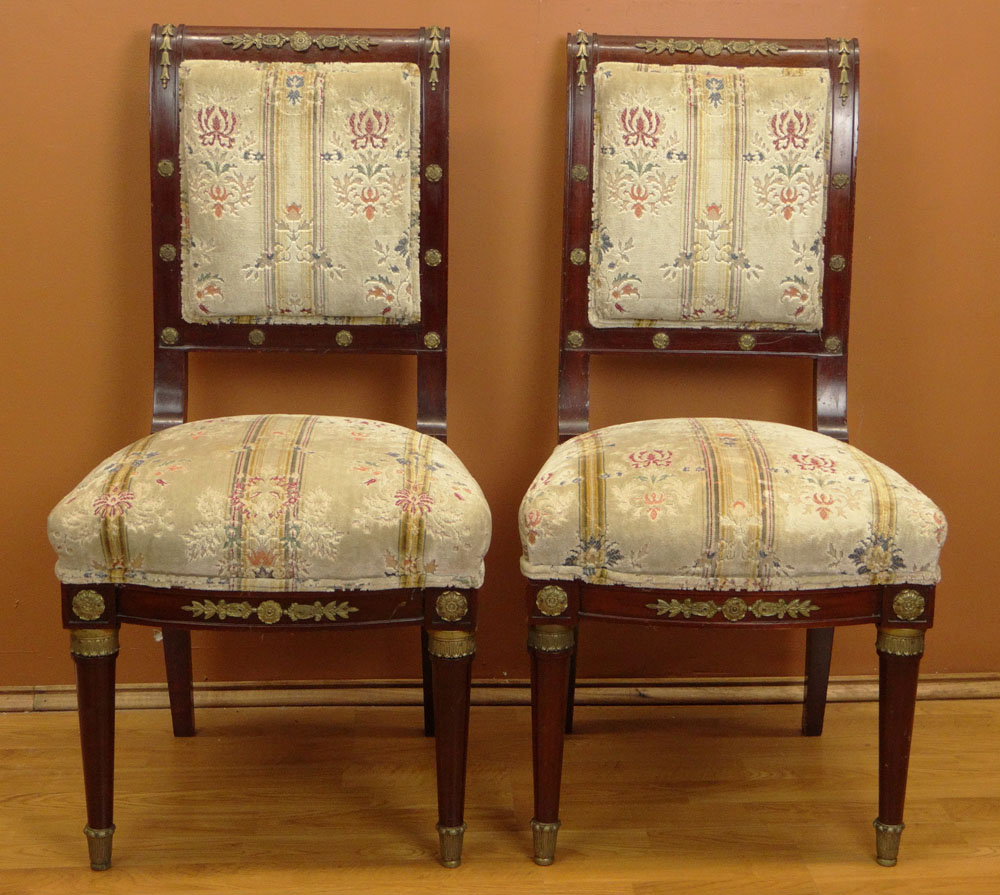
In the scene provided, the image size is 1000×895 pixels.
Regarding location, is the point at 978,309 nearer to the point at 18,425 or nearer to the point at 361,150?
the point at 361,150

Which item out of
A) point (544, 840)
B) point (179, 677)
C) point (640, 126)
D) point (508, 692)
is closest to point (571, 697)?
point (508, 692)

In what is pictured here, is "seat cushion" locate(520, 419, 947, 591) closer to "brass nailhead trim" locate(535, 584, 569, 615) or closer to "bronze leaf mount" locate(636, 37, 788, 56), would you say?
"brass nailhead trim" locate(535, 584, 569, 615)

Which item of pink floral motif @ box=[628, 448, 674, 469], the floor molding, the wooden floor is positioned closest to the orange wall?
the floor molding

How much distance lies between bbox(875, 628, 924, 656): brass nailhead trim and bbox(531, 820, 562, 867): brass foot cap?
17.8 inches

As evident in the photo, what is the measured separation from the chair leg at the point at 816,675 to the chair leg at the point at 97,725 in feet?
3.32

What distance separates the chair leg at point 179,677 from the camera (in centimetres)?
171

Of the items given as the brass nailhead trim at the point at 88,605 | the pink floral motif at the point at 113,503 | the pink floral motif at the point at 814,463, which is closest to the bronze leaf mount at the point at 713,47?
the pink floral motif at the point at 814,463

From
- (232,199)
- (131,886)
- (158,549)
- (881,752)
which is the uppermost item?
(232,199)

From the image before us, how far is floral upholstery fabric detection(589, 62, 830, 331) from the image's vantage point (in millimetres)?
1582

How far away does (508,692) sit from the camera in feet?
6.22

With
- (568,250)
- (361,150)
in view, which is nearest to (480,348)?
(568,250)

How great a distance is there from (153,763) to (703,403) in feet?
3.26

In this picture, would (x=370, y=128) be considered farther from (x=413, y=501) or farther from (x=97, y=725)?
(x=97, y=725)

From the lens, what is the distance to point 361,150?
157 cm
